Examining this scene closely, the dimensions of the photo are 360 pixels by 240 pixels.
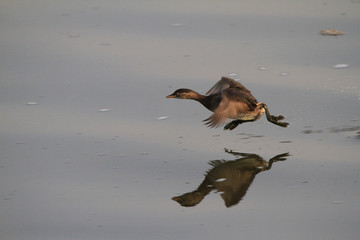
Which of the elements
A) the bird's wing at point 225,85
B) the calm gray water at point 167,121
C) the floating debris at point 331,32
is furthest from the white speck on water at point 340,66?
the bird's wing at point 225,85

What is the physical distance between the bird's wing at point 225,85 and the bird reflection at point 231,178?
770 millimetres

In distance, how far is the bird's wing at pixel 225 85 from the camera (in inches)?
261

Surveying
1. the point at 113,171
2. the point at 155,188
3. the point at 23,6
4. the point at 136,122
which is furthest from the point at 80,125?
the point at 23,6

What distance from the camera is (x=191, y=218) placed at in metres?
5.03

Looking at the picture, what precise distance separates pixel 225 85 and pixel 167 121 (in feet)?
2.09

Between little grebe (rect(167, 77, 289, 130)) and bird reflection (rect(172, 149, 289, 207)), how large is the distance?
0.36 meters

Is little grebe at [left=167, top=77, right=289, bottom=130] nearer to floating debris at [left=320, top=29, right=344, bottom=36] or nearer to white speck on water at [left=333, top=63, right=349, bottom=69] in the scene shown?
white speck on water at [left=333, top=63, right=349, bottom=69]

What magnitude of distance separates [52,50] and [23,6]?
154 cm

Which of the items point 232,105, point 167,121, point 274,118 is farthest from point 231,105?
point 167,121

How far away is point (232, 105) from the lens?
6.33 metres

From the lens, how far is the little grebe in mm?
6281

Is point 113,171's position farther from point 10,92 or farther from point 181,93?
point 10,92

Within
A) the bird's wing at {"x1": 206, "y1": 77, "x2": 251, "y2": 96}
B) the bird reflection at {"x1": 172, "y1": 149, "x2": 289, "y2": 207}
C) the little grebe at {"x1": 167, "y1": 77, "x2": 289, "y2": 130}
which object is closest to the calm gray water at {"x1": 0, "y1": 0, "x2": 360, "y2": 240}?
the bird reflection at {"x1": 172, "y1": 149, "x2": 289, "y2": 207}

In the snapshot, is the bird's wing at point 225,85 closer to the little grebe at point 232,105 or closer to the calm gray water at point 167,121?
the little grebe at point 232,105
